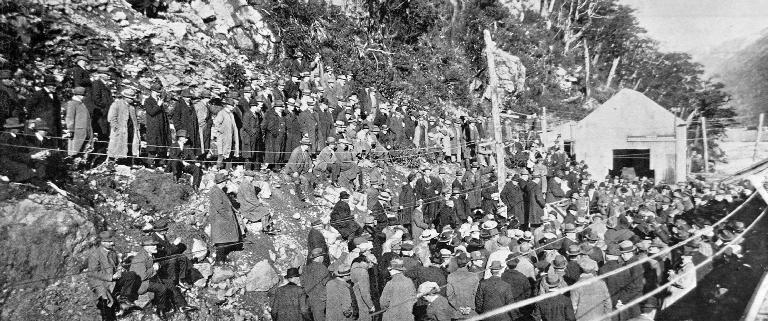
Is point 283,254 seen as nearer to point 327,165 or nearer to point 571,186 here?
point 327,165

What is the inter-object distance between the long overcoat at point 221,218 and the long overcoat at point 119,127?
7.49ft

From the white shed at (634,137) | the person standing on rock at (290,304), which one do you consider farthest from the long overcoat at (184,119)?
the white shed at (634,137)

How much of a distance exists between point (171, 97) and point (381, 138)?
6036 millimetres

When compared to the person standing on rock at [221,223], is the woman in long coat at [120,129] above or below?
above

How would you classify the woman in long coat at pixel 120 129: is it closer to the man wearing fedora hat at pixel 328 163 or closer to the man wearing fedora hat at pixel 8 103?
the man wearing fedora hat at pixel 8 103

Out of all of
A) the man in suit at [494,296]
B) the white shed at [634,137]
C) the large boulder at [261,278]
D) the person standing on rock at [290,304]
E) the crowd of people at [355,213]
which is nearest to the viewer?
the man in suit at [494,296]

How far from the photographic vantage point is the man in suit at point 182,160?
35.5 feet

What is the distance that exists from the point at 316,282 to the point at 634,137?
21.3 metres

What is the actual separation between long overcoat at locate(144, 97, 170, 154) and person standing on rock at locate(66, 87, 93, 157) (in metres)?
1.07

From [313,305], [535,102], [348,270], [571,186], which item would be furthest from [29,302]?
[535,102]

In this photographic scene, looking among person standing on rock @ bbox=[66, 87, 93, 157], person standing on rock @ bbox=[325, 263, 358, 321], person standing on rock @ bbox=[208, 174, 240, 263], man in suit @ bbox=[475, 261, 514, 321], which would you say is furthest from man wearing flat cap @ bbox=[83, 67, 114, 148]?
man in suit @ bbox=[475, 261, 514, 321]

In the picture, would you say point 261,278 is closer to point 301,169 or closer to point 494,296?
point 301,169

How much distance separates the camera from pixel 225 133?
11430 millimetres

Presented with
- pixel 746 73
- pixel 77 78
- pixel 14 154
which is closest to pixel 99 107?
pixel 77 78
